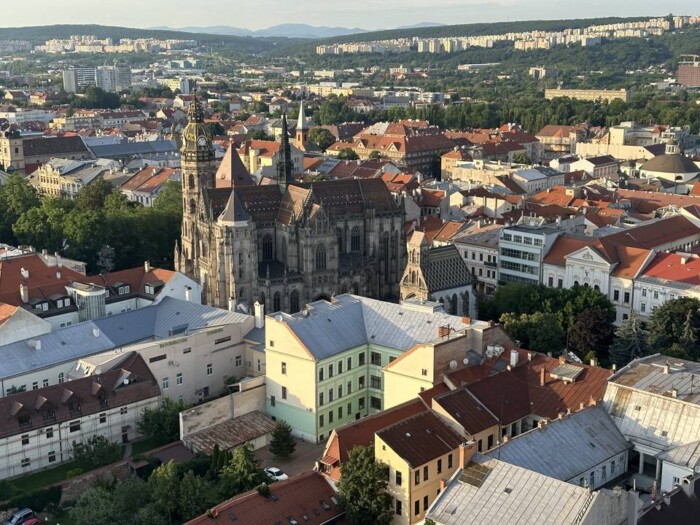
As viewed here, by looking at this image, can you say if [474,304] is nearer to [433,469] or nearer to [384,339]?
[384,339]

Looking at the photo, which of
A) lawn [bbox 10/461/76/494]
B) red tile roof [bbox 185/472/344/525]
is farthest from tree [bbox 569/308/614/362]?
lawn [bbox 10/461/76/494]

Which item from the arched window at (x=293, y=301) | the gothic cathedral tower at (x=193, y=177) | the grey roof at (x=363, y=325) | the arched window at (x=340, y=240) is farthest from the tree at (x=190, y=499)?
the arched window at (x=340, y=240)

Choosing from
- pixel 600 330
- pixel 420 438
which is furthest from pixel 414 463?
pixel 600 330

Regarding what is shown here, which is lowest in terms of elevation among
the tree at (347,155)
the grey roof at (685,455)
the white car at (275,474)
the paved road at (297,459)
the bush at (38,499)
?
the paved road at (297,459)

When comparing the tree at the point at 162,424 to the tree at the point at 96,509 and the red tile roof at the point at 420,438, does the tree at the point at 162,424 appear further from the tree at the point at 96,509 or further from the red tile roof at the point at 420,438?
the red tile roof at the point at 420,438

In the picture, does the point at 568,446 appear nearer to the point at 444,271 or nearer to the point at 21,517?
the point at 21,517

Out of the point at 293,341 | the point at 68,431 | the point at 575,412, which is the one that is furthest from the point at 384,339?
the point at 68,431
